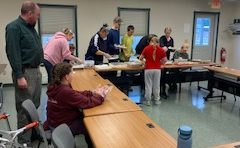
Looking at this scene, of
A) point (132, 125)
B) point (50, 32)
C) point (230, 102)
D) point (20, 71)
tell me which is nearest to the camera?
point (132, 125)

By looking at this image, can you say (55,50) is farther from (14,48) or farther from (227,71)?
(227,71)

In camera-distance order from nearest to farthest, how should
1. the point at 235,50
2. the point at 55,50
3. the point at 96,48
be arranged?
the point at 55,50 < the point at 96,48 < the point at 235,50

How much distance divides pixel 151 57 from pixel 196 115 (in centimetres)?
131

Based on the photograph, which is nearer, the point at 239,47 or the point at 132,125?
the point at 132,125

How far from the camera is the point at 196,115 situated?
13.7 feet

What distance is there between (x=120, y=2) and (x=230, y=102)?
12.6 ft

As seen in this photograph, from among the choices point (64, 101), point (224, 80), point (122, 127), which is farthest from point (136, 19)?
point (122, 127)

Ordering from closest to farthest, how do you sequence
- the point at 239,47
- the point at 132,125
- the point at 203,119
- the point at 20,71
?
the point at 132,125 < the point at 20,71 < the point at 203,119 < the point at 239,47

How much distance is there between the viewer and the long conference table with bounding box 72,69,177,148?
1593 mm

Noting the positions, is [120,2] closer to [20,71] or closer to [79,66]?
[79,66]

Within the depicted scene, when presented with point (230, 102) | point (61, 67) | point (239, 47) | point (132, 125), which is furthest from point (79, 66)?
point (239, 47)

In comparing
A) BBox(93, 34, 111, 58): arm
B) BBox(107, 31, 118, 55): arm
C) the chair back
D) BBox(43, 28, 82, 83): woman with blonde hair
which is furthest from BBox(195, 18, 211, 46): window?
the chair back

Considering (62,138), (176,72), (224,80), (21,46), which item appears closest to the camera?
(62,138)

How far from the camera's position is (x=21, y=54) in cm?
251
